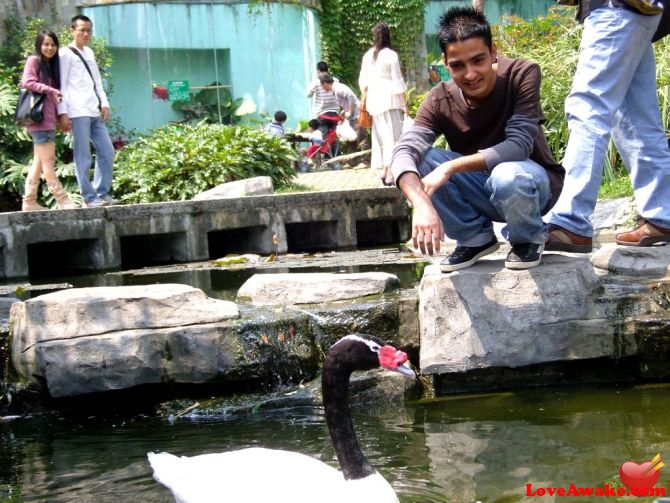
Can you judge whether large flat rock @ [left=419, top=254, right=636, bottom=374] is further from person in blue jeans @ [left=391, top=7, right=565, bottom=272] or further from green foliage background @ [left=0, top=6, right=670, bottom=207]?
green foliage background @ [left=0, top=6, right=670, bottom=207]

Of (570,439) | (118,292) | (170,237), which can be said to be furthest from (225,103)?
(570,439)

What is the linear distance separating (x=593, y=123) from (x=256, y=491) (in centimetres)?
272

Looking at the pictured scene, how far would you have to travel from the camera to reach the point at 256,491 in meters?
3.30

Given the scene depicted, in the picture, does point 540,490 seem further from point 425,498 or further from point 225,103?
point 225,103

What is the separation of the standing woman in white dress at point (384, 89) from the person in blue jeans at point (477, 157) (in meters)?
7.68

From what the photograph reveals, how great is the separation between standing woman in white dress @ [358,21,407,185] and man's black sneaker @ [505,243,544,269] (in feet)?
25.5

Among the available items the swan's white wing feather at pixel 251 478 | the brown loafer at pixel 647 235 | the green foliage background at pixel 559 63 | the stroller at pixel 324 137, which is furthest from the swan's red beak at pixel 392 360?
the stroller at pixel 324 137

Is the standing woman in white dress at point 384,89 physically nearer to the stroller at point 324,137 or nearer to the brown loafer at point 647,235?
the stroller at point 324,137

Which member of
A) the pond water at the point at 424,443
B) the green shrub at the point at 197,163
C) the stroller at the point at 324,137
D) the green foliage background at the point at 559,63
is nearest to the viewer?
the pond water at the point at 424,443

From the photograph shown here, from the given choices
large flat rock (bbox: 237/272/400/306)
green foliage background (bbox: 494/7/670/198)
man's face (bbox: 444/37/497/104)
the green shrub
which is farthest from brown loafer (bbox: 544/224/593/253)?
the green shrub

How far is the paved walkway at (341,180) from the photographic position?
41.9 feet

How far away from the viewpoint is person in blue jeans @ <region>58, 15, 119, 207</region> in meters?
9.45

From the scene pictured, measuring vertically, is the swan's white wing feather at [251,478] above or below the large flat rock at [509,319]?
below

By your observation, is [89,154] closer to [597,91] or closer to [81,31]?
[81,31]
